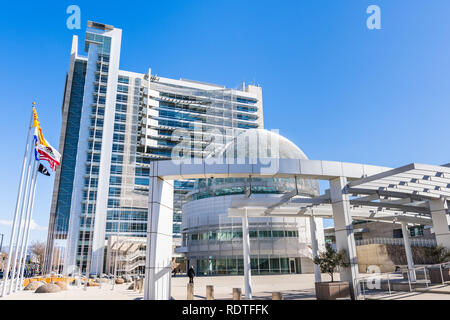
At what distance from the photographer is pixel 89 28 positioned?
78500 mm

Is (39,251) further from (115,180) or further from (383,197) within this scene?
(383,197)

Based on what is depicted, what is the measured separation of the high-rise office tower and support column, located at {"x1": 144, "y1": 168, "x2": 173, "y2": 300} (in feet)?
174

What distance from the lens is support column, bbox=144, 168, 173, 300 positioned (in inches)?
492

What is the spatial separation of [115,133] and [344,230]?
74.4 metres

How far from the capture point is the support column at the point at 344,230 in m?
12.9

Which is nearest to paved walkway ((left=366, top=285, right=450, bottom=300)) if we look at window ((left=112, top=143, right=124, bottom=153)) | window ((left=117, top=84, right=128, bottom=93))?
window ((left=112, top=143, right=124, bottom=153))

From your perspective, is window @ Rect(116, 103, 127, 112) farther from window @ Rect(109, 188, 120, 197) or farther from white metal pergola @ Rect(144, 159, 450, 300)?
white metal pergola @ Rect(144, 159, 450, 300)

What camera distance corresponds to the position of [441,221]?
1741cm

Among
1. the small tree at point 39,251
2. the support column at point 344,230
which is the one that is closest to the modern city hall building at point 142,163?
the small tree at point 39,251

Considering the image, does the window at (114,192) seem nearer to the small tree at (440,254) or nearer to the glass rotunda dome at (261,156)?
the glass rotunda dome at (261,156)

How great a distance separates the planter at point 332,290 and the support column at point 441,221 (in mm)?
8530

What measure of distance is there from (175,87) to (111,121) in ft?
88.2
